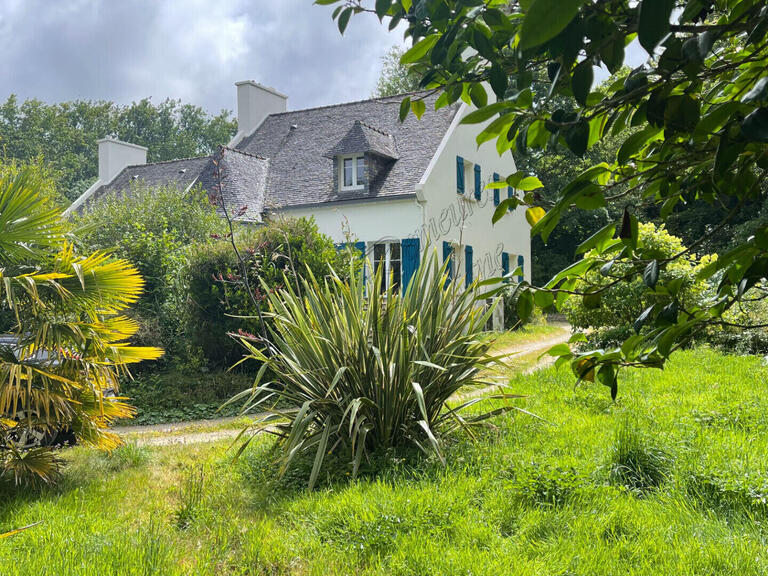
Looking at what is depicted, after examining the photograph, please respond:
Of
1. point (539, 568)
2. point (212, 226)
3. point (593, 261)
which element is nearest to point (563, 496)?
point (539, 568)

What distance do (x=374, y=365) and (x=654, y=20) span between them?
5.02m

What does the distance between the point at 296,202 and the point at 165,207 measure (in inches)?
176

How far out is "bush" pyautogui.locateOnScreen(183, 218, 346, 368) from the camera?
1134cm

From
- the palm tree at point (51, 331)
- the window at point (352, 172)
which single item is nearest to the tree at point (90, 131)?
the window at point (352, 172)

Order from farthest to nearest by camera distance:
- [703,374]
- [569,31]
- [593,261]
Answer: [703,374]
[593,261]
[569,31]

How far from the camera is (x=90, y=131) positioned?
4981 centimetres

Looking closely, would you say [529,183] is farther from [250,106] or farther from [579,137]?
[250,106]

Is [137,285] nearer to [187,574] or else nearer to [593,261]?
[187,574]

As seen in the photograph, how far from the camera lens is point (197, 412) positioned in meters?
10.4

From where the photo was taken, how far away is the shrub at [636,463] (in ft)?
15.3

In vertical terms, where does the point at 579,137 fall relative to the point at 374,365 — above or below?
above

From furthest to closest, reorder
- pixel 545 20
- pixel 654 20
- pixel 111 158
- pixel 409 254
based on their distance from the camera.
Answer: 1. pixel 111 158
2. pixel 409 254
3. pixel 654 20
4. pixel 545 20

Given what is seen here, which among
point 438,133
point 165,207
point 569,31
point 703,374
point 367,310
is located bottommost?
point 703,374

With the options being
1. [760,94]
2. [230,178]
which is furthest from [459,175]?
[760,94]
